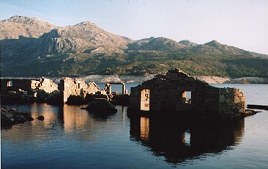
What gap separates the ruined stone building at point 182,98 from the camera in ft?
148

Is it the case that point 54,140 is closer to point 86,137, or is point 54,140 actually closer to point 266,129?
point 86,137

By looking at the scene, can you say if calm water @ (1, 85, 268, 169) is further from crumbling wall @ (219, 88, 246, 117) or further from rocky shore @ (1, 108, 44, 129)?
crumbling wall @ (219, 88, 246, 117)

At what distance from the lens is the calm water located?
935 inches

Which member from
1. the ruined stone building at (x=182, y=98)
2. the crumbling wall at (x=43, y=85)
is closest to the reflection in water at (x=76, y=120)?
the ruined stone building at (x=182, y=98)

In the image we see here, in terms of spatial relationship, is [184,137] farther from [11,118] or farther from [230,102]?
[11,118]

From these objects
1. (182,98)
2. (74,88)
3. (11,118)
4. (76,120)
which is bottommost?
(76,120)

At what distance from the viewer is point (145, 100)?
52.3 meters

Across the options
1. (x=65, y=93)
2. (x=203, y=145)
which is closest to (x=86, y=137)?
(x=203, y=145)

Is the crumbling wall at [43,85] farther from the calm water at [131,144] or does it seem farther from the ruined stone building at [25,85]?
the calm water at [131,144]

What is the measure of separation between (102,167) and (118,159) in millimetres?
2199

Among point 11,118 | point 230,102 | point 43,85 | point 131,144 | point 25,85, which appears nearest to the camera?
point 131,144

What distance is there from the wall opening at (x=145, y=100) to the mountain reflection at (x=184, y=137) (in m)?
7.88

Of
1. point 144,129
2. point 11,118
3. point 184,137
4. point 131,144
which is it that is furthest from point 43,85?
point 131,144

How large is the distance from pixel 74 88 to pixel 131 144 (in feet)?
133
